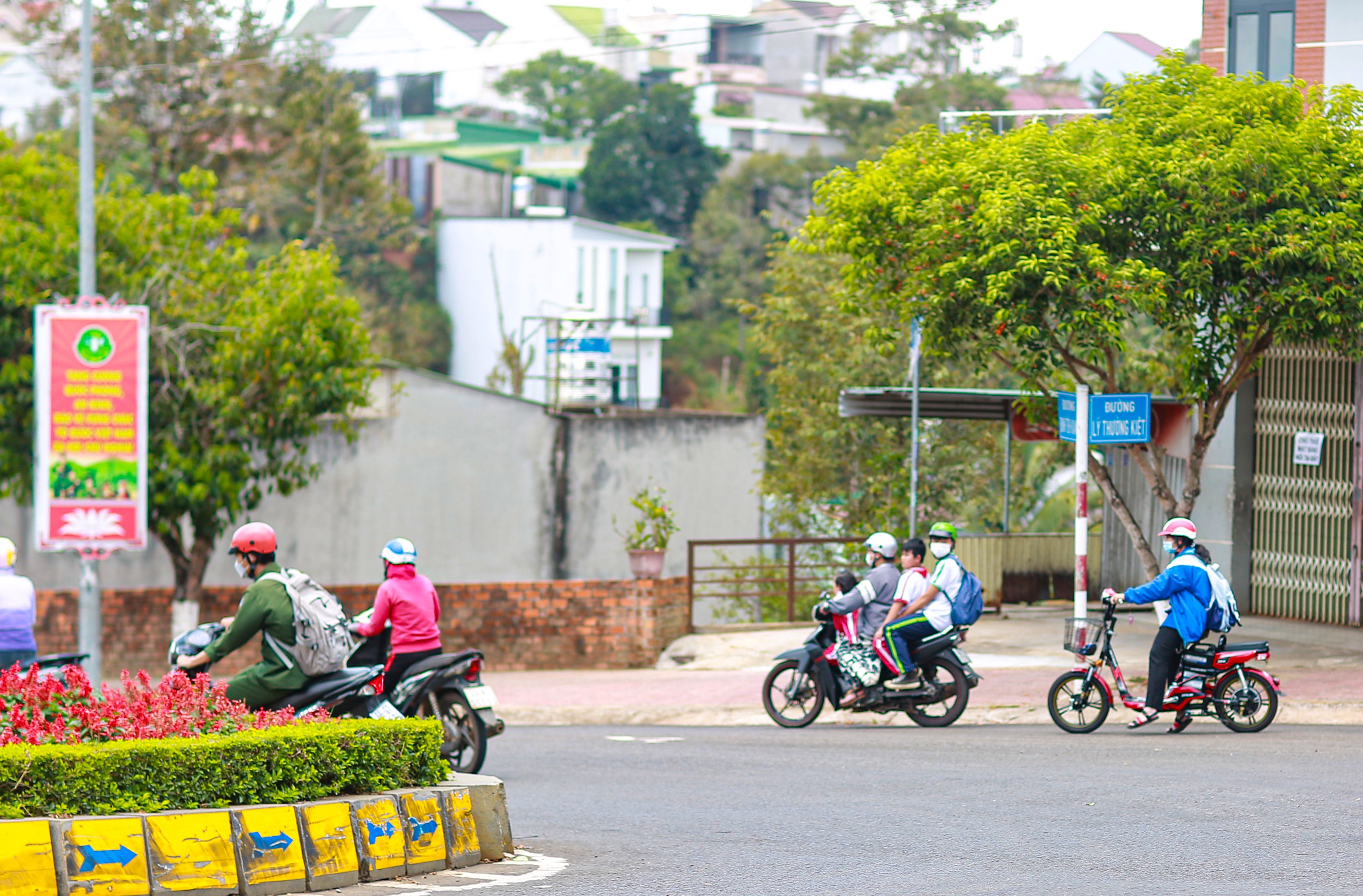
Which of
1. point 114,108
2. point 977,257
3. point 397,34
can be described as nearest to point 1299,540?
point 977,257

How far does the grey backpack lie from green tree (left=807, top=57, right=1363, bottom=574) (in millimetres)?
6637

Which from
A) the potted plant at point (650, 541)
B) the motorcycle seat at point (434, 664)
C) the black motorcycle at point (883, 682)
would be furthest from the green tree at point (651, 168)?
the motorcycle seat at point (434, 664)

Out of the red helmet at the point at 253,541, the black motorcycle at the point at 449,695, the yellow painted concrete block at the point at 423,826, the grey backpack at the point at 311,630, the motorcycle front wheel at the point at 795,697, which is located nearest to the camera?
the yellow painted concrete block at the point at 423,826

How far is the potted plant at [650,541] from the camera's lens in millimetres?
20453

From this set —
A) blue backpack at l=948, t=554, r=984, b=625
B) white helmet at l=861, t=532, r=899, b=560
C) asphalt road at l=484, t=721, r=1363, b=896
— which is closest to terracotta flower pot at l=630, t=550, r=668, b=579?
asphalt road at l=484, t=721, r=1363, b=896

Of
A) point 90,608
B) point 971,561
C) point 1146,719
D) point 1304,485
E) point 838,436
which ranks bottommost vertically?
point 90,608

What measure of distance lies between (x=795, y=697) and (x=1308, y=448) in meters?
7.49

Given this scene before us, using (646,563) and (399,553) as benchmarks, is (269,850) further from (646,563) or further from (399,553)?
(646,563)

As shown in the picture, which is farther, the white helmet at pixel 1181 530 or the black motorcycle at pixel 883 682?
the black motorcycle at pixel 883 682

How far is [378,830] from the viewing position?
732 centimetres

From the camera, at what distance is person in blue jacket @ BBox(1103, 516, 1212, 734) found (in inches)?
468

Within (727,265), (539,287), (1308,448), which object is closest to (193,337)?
(1308,448)

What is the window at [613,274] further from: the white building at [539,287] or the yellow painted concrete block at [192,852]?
the yellow painted concrete block at [192,852]

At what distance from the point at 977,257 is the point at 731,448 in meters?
13.3
